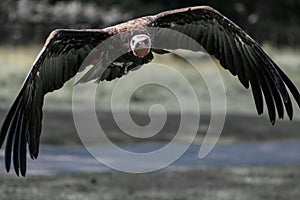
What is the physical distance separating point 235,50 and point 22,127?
2.00 meters

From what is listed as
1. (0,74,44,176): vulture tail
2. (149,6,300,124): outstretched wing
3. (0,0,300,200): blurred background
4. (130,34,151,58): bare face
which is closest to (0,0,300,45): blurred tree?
(0,0,300,200): blurred background

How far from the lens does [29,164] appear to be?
9555 mm

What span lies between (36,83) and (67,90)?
10.6 metres

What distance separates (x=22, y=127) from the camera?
20.6 ft

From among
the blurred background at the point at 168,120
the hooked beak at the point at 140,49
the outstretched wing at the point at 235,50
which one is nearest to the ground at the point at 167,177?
the blurred background at the point at 168,120

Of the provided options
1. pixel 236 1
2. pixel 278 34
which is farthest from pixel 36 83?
pixel 278 34

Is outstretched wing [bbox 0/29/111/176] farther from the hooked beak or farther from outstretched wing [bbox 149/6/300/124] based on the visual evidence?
outstretched wing [bbox 149/6/300/124]

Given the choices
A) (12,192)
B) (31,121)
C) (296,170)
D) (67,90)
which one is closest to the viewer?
(31,121)

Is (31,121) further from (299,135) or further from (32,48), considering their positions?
(32,48)

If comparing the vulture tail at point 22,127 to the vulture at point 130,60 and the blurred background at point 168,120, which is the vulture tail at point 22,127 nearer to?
the vulture at point 130,60

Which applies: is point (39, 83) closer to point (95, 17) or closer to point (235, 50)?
point (235, 50)

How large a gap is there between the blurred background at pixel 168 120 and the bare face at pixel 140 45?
2.59 meters

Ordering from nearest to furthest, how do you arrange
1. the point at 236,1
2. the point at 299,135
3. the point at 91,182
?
the point at 91,182, the point at 299,135, the point at 236,1

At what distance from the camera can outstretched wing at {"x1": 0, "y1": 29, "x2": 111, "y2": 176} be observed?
20.2 feet
